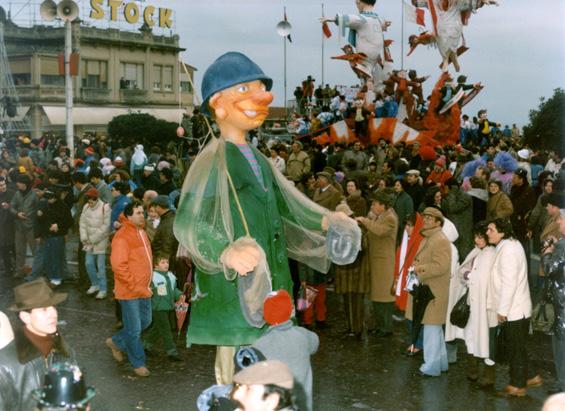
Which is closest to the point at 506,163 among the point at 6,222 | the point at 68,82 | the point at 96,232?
the point at 96,232

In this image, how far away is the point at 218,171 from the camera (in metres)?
5.20

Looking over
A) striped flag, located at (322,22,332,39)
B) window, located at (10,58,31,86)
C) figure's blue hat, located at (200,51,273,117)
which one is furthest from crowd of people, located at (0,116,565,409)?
window, located at (10,58,31,86)

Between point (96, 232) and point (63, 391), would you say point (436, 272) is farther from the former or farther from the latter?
point (96, 232)

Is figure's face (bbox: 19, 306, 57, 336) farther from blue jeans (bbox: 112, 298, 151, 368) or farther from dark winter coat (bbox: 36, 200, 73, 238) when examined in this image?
dark winter coat (bbox: 36, 200, 73, 238)

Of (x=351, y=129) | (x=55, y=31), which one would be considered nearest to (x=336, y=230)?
(x=351, y=129)

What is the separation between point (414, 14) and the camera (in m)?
24.2

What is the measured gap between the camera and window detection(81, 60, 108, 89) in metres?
47.4

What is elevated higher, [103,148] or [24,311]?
[103,148]

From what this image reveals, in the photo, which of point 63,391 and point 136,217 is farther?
point 136,217

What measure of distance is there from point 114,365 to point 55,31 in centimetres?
3834

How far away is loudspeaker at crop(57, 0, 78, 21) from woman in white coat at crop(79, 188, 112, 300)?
8.67m

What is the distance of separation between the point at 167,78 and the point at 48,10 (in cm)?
3343

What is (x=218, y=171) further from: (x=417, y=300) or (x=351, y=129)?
(x=351, y=129)

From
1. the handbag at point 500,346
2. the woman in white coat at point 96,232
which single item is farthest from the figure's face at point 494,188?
the woman in white coat at point 96,232
